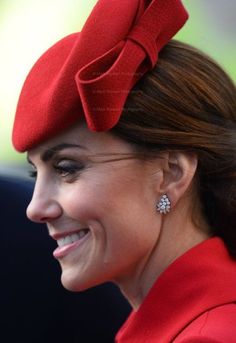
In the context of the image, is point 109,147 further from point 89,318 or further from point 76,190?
point 89,318

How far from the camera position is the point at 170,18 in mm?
1452

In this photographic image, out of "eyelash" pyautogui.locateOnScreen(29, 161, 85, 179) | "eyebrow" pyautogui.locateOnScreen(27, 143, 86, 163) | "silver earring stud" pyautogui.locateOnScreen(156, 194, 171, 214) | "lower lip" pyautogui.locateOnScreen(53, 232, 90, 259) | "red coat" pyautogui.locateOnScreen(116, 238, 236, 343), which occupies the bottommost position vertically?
"red coat" pyautogui.locateOnScreen(116, 238, 236, 343)

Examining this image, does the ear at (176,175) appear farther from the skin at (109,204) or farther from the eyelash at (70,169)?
the eyelash at (70,169)

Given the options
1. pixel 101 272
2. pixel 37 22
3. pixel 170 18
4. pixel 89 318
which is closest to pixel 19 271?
pixel 89 318

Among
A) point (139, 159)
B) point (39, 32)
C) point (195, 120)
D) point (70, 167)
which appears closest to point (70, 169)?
point (70, 167)

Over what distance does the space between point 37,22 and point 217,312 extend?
3.19 ft

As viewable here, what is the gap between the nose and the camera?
57.6 inches

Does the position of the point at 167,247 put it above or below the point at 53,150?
below

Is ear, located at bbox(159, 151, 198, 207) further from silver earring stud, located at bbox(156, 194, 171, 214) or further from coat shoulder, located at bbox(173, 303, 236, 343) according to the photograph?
coat shoulder, located at bbox(173, 303, 236, 343)

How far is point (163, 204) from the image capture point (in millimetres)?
1457

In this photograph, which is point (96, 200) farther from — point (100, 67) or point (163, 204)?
point (100, 67)

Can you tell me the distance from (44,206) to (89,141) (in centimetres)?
14

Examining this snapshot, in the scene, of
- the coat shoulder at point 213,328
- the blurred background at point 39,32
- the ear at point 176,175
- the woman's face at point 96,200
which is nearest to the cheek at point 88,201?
the woman's face at point 96,200

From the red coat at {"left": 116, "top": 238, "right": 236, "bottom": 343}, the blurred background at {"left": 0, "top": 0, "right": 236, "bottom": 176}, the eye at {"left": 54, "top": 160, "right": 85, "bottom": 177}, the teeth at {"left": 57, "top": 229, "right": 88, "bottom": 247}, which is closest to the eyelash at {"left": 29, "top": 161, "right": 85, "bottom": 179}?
the eye at {"left": 54, "top": 160, "right": 85, "bottom": 177}
